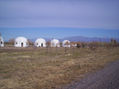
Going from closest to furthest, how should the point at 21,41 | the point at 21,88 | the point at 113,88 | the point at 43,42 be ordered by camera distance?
1. the point at 113,88
2. the point at 21,88
3. the point at 21,41
4. the point at 43,42

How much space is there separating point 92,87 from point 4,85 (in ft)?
13.6

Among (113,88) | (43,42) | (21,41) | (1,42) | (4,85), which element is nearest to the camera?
(113,88)

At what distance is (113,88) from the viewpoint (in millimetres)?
6660

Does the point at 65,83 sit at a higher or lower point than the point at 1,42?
lower

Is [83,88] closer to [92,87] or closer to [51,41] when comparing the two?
[92,87]

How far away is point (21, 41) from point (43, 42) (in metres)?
10.7

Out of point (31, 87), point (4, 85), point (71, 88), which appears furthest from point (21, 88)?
point (71, 88)

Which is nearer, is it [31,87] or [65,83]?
[31,87]

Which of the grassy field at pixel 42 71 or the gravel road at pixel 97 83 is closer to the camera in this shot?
the gravel road at pixel 97 83

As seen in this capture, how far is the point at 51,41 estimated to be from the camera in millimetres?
76500

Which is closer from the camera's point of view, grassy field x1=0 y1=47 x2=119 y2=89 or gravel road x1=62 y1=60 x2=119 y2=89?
gravel road x1=62 y1=60 x2=119 y2=89

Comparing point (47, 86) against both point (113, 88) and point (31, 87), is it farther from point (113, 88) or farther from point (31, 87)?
point (113, 88)

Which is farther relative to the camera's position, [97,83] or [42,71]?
[42,71]

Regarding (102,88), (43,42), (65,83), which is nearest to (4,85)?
(65,83)
